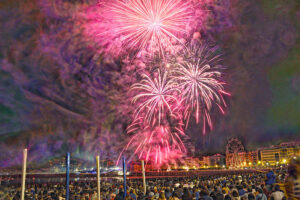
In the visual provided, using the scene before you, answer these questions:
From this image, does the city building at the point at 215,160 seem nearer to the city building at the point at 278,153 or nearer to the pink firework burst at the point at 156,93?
the city building at the point at 278,153

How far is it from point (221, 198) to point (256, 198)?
1.16 meters

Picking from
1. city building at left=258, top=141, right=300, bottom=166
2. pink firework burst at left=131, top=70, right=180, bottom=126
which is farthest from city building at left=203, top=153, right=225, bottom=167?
pink firework burst at left=131, top=70, right=180, bottom=126

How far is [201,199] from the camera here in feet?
26.8

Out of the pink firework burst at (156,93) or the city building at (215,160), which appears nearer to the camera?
the pink firework burst at (156,93)

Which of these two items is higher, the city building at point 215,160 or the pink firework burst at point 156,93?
the pink firework burst at point 156,93

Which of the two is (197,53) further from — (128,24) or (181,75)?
(128,24)

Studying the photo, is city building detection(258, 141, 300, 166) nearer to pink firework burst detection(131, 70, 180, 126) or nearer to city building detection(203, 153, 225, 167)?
city building detection(203, 153, 225, 167)

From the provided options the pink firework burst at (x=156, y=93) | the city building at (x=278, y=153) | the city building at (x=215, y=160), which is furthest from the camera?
the city building at (x=215, y=160)

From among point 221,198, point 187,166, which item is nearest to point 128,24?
point 221,198

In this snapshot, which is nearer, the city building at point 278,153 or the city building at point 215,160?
the city building at point 278,153

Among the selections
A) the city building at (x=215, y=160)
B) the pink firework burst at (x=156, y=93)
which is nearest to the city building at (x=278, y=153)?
the city building at (x=215, y=160)

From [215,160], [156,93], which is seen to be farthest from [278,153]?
[156,93]

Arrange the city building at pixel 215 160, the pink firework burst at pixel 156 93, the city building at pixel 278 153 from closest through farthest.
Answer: the pink firework burst at pixel 156 93 → the city building at pixel 278 153 → the city building at pixel 215 160

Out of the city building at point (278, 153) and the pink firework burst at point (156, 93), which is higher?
Result: the pink firework burst at point (156, 93)
